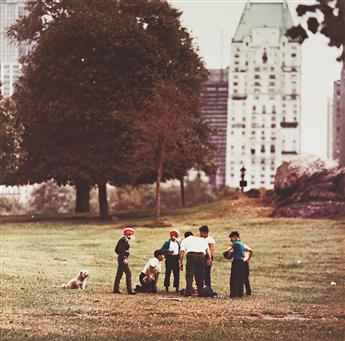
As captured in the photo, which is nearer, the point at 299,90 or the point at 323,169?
the point at 299,90

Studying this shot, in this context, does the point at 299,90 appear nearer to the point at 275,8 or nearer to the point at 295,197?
the point at 275,8

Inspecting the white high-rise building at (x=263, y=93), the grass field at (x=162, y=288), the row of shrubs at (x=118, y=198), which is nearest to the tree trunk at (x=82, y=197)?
the row of shrubs at (x=118, y=198)

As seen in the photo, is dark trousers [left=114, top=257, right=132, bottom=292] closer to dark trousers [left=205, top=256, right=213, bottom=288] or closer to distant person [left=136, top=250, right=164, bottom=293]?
distant person [left=136, top=250, right=164, bottom=293]

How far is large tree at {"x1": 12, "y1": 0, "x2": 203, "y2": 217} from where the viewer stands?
22.2 meters

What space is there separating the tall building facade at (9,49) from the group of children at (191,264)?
9003 mm

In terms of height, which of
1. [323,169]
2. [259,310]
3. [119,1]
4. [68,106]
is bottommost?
[259,310]

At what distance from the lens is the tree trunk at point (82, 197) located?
26.9m

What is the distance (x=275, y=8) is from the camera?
15586mm

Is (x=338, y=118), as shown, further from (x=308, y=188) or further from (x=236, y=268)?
(x=308, y=188)

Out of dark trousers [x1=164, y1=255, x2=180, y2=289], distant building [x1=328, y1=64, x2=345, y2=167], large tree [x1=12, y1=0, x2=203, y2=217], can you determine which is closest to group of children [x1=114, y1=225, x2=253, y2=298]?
dark trousers [x1=164, y1=255, x2=180, y2=289]

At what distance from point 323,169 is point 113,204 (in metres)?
6.40

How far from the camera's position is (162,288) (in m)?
15.1

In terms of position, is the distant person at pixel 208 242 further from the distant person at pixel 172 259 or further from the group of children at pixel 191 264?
the distant person at pixel 172 259

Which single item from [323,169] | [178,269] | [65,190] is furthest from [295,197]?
[65,190]
